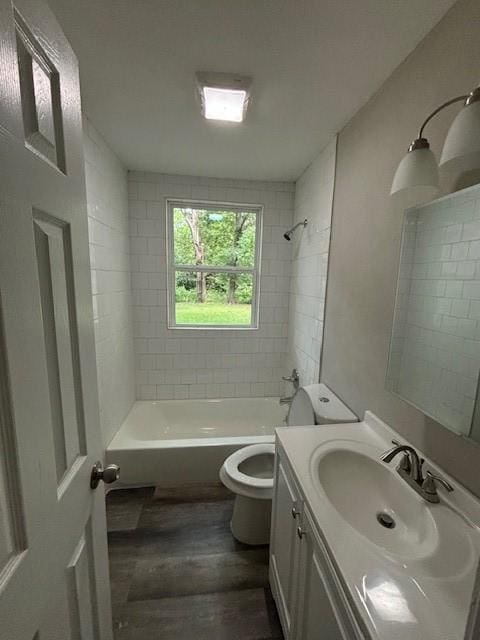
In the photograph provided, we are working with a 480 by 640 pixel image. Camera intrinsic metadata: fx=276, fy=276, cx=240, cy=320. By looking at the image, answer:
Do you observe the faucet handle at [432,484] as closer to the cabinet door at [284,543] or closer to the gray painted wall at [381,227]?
the gray painted wall at [381,227]

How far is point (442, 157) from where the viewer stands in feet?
2.47

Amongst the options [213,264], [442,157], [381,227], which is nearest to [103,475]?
[442,157]

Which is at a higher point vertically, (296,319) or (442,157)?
(442,157)

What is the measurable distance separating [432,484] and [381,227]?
1.03m

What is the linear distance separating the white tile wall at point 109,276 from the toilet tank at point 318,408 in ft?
4.17

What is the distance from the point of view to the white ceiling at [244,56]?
93cm

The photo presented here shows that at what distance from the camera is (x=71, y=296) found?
679 mm

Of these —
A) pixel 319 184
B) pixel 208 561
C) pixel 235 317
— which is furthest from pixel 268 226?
pixel 208 561

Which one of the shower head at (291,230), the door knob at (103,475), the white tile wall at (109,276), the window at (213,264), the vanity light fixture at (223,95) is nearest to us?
the door knob at (103,475)

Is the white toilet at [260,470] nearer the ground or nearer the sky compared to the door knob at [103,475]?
nearer the ground

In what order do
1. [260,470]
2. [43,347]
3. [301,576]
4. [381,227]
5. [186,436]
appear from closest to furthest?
[43,347] → [301,576] → [381,227] → [260,470] → [186,436]

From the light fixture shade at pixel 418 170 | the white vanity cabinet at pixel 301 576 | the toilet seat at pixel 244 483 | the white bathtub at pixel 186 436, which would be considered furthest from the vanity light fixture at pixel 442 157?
the white bathtub at pixel 186 436

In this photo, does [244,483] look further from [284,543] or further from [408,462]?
[408,462]

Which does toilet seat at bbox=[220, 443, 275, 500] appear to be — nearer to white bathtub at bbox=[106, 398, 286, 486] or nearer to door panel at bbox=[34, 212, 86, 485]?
white bathtub at bbox=[106, 398, 286, 486]
